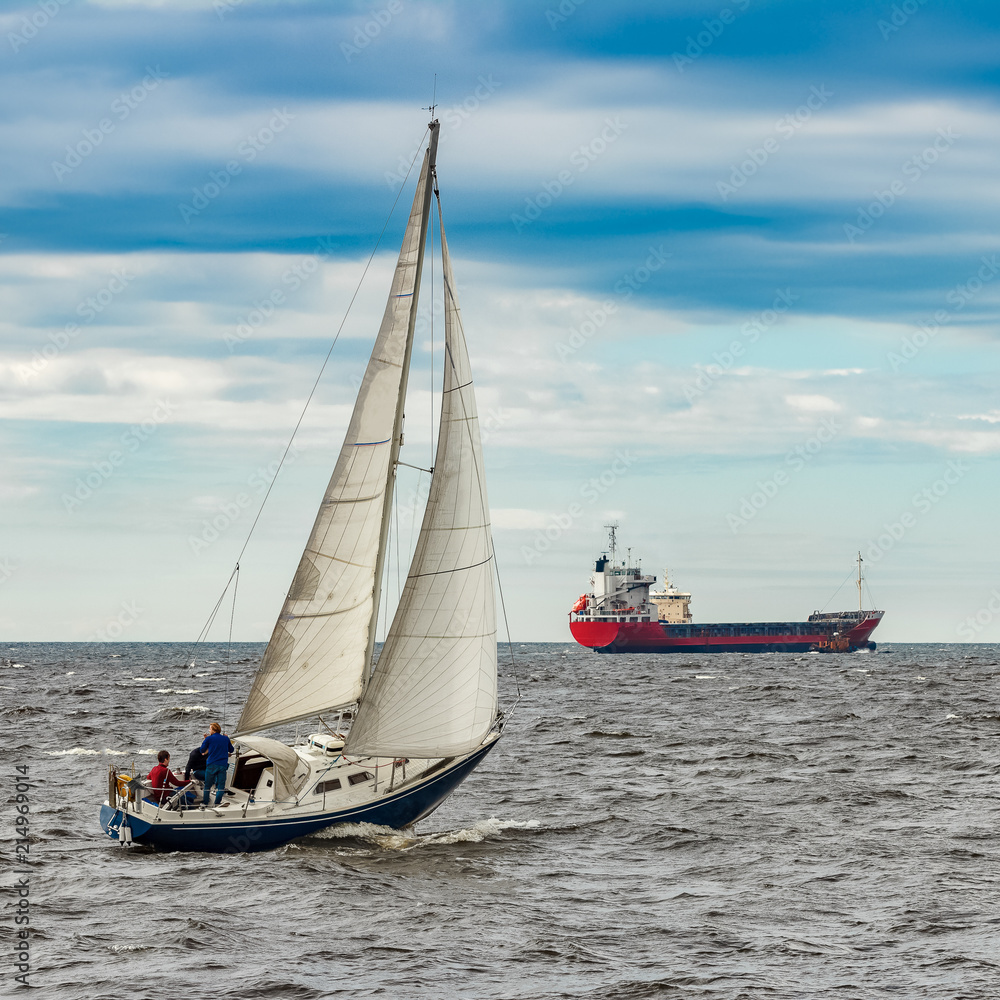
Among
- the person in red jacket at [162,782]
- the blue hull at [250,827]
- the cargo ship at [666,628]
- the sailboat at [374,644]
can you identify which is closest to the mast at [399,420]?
the sailboat at [374,644]

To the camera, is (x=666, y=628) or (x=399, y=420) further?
(x=666, y=628)

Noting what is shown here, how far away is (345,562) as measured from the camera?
2005 cm

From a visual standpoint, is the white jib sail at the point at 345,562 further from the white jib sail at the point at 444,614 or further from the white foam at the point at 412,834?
the white foam at the point at 412,834

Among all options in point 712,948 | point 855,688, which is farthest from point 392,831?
point 855,688

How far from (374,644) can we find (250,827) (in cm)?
347

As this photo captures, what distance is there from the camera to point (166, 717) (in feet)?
160

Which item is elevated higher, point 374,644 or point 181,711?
point 374,644

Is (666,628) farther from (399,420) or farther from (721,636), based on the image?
(399,420)

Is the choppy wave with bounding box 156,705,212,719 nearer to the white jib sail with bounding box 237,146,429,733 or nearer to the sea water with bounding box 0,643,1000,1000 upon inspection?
the sea water with bounding box 0,643,1000,1000

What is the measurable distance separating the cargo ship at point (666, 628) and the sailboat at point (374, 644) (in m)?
120

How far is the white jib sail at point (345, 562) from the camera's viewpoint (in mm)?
19969

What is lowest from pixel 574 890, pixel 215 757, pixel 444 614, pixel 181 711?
pixel 181 711

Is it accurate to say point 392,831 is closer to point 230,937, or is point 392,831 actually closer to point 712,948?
point 230,937

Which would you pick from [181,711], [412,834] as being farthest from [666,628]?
[412,834]
